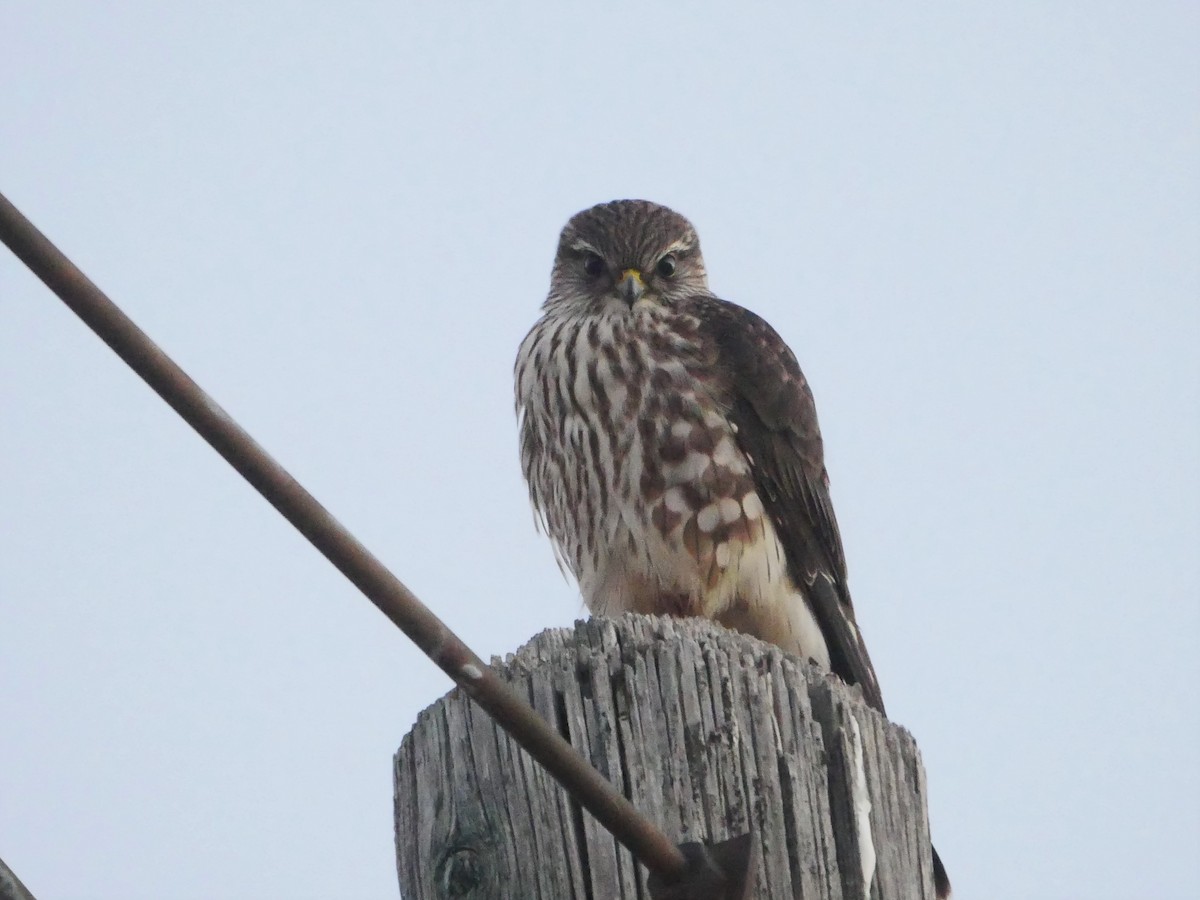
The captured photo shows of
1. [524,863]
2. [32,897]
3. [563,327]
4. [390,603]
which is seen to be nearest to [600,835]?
[524,863]

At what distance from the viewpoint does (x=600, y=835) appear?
8.04 ft

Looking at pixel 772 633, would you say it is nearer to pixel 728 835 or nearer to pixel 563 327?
pixel 563 327

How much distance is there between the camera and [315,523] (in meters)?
1.98

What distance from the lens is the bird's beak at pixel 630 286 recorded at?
5.35m

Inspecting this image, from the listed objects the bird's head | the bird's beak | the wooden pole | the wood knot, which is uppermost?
the bird's head

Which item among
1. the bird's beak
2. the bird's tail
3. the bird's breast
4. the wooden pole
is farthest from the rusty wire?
the bird's beak

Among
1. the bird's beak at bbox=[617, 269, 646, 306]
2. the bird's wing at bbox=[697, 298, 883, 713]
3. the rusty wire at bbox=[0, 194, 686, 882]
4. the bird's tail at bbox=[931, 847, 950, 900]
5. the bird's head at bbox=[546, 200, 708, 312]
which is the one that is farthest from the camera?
the bird's head at bbox=[546, 200, 708, 312]

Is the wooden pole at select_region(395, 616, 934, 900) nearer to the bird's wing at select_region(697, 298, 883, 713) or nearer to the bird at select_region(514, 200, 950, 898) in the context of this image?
the bird at select_region(514, 200, 950, 898)

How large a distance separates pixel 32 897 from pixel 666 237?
155 inches

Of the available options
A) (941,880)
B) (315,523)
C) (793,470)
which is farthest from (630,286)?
(315,523)

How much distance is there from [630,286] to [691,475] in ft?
3.07

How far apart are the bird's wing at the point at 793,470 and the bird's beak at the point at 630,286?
287 mm

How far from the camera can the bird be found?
4.70m

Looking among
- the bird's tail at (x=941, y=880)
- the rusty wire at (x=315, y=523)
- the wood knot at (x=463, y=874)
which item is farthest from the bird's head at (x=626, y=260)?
the rusty wire at (x=315, y=523)
